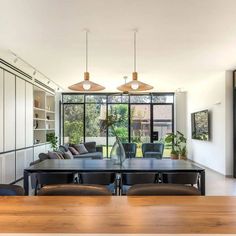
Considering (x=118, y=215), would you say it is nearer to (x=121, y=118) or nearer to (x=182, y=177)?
(x=182, y=177)

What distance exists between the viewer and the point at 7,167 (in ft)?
19.4

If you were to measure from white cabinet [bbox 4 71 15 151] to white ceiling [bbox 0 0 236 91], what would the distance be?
2.08 feet

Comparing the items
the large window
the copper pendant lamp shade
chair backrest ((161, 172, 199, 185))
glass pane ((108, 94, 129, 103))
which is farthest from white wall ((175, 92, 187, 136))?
chair backrest ((161, 172, 199, 185))

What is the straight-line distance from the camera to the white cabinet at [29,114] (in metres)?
7.24

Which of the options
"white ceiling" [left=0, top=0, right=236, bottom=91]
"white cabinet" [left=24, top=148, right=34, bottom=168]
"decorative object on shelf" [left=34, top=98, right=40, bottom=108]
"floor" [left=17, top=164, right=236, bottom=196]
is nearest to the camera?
"white ceiling" [left=0, top=0, right=236, bottom=91]

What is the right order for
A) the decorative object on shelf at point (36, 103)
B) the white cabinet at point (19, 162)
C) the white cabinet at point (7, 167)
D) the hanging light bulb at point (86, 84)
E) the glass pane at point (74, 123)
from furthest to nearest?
1. the glass pane at point (74, 123)
2. the decorative object on shelf at point (36, 103)
3. the white cabinet at point (19, 162)
4. the white cabinet at point (7, 167)
5. the hanging light bulb at point (86, 84)

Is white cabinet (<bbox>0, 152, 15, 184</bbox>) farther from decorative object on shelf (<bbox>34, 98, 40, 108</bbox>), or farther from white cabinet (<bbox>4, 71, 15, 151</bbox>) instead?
decorative object on shelf (<bbox>34, 98, 40, 108</bbox>)

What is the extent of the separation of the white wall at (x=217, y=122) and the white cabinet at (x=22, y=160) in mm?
5092

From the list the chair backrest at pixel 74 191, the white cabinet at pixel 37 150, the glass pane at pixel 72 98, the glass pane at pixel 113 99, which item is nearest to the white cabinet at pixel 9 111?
the white cabinet at pixel 37 150

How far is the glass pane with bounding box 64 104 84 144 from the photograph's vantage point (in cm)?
1132

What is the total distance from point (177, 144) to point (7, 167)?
23.2 feet

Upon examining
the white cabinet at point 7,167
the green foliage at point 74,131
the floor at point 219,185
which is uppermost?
the green foliage at point 74,131

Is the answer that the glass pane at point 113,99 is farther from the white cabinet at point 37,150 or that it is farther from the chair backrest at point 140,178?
the chair backrest at point 140,178

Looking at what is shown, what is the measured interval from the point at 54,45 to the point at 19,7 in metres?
1.55
